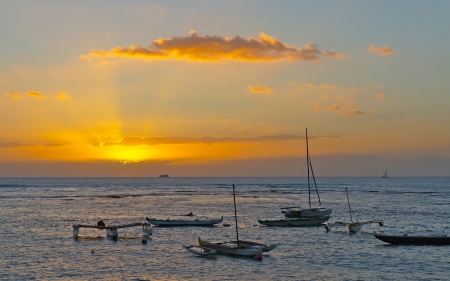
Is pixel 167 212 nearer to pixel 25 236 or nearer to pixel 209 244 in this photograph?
pixel 25 236

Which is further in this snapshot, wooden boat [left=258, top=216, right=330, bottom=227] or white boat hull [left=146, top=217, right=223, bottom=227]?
wooden boat [left=258, top=216, right=330, bottom=227]

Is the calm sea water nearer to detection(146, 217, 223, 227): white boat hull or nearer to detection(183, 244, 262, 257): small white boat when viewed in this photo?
detection(183, 244, 262, 257): small white boat

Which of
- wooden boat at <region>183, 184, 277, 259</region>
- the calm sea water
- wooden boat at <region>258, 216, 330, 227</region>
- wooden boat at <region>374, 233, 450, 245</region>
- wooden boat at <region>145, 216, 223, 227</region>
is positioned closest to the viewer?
the calm sea water

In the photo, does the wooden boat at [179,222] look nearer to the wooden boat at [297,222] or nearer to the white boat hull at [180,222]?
the white boat hull at [180,222]

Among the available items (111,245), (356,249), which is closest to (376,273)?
(356,249)

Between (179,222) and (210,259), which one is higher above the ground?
(179,222)

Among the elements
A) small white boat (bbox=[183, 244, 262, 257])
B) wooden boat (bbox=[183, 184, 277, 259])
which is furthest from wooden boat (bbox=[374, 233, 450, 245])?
small white boat (bbox=[183, 244, 262, 257])

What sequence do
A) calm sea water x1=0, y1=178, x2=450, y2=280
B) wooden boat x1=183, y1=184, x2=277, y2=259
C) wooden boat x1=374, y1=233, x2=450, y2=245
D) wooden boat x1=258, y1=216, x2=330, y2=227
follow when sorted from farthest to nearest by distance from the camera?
wooden boat x1=258, y1=216, x2=330, y2=227 < wooden boat x1=374, y1=233, x2=450, y2=245 < wooden boat x1=183, y1=184, x2=277, y2=259 < calm sea water x1=0, y1=178, x2=450, y2=280

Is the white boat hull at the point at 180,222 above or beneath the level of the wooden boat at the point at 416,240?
above

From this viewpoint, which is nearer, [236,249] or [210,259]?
[210,259]

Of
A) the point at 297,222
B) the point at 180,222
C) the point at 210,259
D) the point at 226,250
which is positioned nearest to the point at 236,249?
the point at 226,250

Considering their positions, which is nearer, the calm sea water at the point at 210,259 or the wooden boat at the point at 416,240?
the calm sea water at the point at 210,259

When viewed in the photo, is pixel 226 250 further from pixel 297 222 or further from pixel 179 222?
pixel 297 222

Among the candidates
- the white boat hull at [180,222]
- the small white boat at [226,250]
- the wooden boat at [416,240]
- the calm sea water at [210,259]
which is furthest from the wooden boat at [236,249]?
the white boat hull at [180,222]
